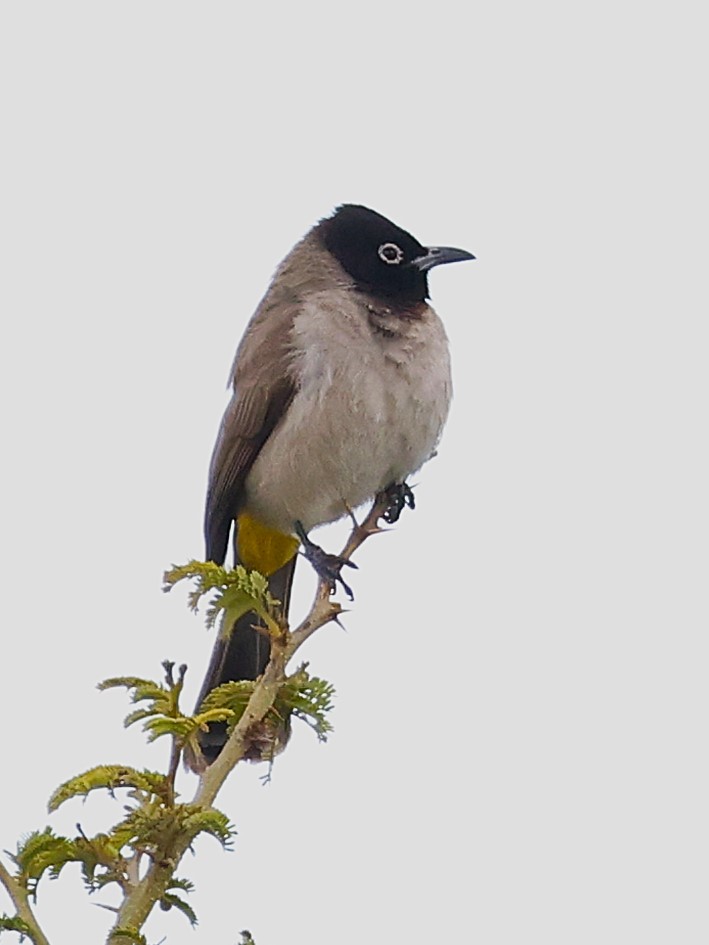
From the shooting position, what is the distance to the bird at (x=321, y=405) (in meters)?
4.59

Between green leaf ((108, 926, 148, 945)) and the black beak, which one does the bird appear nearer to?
the black beak

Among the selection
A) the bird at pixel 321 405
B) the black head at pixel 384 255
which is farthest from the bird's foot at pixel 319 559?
the black head at pixel 384 255

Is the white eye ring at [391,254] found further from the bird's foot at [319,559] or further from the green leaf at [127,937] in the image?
the green leaf at [127,937]

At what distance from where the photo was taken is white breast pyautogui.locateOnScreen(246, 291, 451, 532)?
4.57 metres

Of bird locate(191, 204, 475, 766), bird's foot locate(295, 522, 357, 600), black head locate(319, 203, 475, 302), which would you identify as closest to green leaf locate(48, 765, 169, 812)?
bird's foot locate(295, 522, 357, 600)

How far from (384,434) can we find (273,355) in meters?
0.55

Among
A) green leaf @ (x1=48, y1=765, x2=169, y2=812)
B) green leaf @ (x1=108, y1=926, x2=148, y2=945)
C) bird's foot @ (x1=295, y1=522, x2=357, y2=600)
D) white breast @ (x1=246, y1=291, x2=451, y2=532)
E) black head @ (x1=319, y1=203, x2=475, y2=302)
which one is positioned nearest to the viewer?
green leaf @ (x1=108, y1=926, x2=148, y2=945)

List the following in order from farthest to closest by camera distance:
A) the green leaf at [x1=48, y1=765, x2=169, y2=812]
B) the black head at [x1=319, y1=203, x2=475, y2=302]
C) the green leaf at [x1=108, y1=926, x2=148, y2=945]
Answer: the black head at [x1=319, y1=203, x2=475, y2=302] → the green leaf at [x1=48, y1=765, x2=169, y2=812] → the green leaf at [x1=108, y1=926, x2=148, y2=945]

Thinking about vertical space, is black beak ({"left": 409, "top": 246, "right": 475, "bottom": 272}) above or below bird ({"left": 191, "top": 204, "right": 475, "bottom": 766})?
above

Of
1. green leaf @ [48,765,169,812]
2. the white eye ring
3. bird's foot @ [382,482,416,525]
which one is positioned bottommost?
green leaf @ [48,765,169,812]

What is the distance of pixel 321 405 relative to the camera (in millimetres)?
4645

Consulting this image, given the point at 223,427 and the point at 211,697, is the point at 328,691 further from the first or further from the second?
the point at 223,427

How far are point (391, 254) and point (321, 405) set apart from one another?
845 mm

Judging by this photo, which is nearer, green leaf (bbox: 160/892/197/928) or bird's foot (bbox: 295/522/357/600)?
green leaf (bbox: 160/892/197/928)
